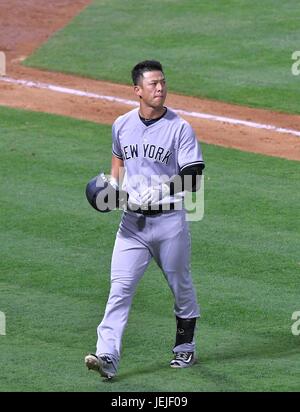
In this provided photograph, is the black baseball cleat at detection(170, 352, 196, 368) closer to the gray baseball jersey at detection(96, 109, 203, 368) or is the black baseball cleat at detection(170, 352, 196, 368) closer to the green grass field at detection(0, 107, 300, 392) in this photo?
the green grass field at detection(0, 107, 300, 392)

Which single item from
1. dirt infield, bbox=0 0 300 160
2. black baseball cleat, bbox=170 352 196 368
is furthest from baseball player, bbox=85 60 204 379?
dirt infield, bbox=0 0 300 160

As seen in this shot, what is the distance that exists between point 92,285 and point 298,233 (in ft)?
6.97

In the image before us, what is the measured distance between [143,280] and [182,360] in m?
1.80

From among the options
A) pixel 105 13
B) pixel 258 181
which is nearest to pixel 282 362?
pixel 258 181

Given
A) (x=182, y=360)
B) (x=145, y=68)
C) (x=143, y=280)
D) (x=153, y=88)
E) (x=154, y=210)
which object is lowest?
(x=182, y=360)

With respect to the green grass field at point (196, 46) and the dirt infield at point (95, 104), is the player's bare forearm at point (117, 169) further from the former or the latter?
the green grass field at point (196, 46)

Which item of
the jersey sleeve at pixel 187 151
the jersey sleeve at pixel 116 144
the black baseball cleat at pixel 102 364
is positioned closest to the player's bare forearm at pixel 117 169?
the jersey sleeve at pixel 116 144

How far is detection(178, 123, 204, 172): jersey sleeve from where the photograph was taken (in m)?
7.28

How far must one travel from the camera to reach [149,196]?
7.26 meters

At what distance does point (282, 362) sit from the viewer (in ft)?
25.2

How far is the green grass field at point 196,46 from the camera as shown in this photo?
584 inches

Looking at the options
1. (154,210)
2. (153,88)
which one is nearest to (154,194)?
(154,210)

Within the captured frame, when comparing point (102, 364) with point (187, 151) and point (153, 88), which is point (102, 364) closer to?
point (187, 151)

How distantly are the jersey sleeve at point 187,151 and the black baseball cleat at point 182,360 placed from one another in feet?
4.08
